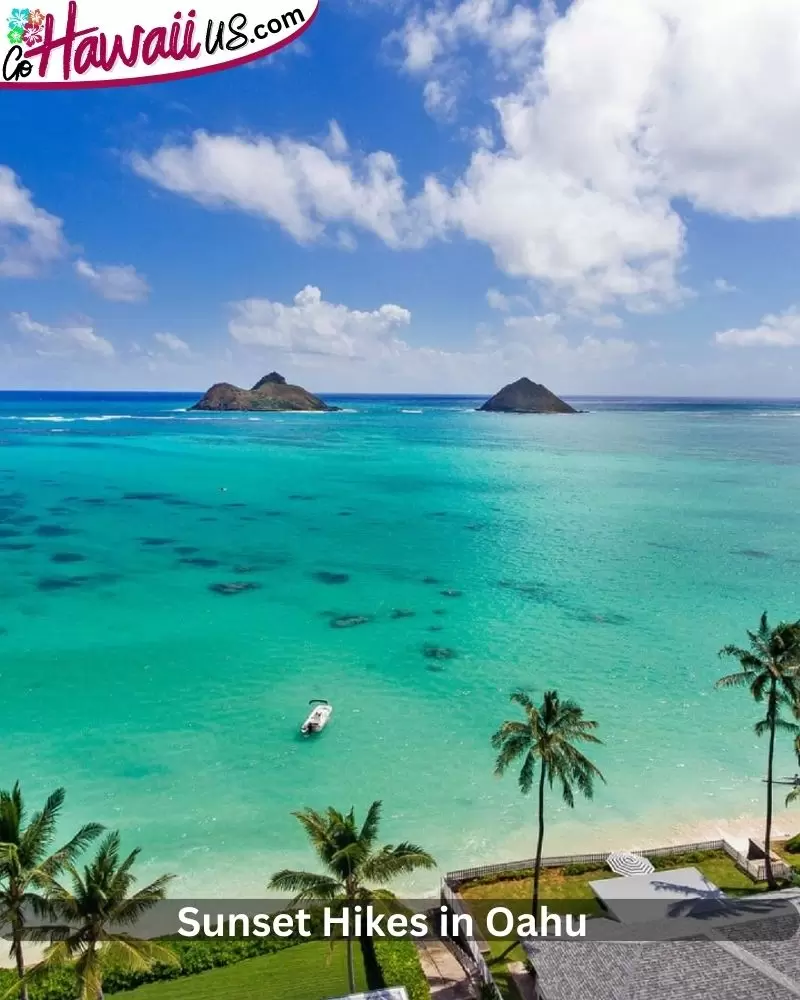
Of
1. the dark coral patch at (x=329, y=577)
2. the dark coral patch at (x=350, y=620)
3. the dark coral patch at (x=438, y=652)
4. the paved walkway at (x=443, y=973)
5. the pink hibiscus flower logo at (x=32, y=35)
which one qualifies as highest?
the pink hibiscus flower logo at (x=32, y=35)

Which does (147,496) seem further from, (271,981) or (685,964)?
(685,964)

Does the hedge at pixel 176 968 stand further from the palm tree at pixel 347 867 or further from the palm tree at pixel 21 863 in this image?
the palm tree at pixel 347 867

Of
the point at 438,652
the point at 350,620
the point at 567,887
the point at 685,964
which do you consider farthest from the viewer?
the point at 350,620

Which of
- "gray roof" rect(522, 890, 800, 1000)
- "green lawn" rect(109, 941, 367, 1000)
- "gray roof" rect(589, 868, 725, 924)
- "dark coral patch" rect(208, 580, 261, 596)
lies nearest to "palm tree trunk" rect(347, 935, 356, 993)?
"green lawn" rect(109, 941, 367, 1000)

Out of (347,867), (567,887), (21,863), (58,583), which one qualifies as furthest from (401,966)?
(58,583)

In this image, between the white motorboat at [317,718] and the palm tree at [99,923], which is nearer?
the palm tree at [99,923]

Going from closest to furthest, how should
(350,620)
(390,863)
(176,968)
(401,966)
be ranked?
(390,863) < (401,966) < (176,968) < (350,620)

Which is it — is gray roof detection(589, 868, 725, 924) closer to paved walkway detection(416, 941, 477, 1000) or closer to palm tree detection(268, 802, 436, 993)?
paved walkway detection(416, 941, 477, 1000)

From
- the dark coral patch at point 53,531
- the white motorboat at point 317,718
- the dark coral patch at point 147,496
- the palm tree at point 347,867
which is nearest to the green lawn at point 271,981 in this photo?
the palm tree at point 347,867
